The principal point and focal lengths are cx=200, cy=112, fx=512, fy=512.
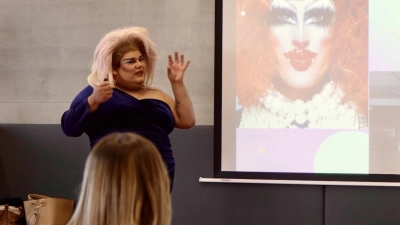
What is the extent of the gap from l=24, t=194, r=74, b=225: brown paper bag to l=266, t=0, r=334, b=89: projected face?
1.62m

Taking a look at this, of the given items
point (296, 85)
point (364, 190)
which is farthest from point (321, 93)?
point (364, 190)

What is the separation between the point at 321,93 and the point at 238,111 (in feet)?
1.79

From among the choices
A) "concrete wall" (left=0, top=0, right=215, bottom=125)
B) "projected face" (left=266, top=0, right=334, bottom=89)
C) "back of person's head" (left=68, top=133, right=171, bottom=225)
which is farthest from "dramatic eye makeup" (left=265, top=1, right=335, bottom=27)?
"back of person's head" (left=68, top=133, right=171, bottom=225)

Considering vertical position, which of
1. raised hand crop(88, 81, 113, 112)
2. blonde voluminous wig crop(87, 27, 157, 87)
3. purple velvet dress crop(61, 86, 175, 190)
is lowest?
purple velvet dress crop(61, 86, 175, 190)

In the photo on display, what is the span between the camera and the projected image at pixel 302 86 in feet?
10.7

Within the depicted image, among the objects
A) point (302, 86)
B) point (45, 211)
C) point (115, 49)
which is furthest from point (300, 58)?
point (45, 211)

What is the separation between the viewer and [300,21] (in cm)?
331

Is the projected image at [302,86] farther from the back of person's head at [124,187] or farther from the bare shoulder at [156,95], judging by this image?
the back of person's head at [124,187]

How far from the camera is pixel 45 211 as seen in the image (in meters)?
3.09

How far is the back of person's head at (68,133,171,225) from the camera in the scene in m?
1.12

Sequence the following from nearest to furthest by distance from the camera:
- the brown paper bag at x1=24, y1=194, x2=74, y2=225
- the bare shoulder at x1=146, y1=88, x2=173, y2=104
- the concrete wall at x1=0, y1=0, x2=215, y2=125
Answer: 1. the bare shoulder at x1=146, y1=88, x2=173, y2=104
2. the brown paper bag at x1=24, y1=194, x2=74, y2=225
3. the concrete wall at x1=0, y1=0, x2=215, y2=125

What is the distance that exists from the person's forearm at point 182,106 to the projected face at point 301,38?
102 centimetres

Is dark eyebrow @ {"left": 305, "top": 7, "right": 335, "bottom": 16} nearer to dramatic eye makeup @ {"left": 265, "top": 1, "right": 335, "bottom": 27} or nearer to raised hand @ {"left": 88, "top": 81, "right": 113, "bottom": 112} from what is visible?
dramatic eye makeup @ {"left": 265, "top": 1, "right": 335, "bottom": 27}

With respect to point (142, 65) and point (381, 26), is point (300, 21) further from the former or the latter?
point (142, 65)
